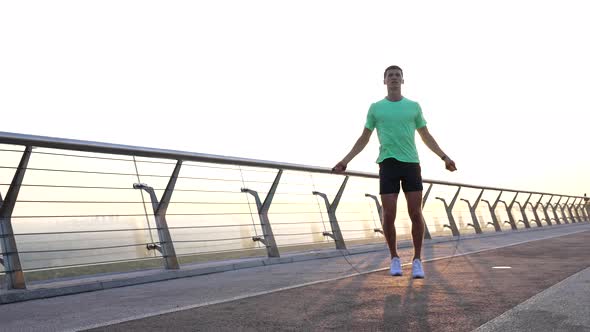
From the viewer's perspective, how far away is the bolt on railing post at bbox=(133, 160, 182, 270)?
619cm

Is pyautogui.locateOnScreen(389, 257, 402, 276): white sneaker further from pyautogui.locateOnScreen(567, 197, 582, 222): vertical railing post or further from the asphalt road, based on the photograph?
pyautogui.locateOnScreen(567, 197, 582, 222): vertical railing post

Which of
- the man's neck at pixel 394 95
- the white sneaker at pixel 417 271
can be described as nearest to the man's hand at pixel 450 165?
the man's neck at pixel 394 95

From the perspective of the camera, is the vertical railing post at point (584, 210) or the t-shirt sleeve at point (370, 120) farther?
the vertical railing post at point (584, 210)

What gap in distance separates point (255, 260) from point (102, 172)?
2053 millimetres

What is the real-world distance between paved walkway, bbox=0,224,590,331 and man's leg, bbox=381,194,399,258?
0.86ft

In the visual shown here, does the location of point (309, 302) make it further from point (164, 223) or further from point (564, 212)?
point (564, 212)

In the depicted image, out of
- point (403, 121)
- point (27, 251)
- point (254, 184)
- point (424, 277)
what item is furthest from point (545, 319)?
point (254, 184)

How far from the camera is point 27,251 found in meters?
4.79

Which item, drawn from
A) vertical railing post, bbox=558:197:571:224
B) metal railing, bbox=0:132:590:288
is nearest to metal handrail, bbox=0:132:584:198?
metal railing, bbox=0:132:590:288

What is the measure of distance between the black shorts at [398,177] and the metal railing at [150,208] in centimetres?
215

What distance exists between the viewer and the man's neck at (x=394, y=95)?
5.71 m

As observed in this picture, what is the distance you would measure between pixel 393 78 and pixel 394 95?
0.15 m

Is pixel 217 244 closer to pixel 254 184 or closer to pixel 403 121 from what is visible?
pixel 254 184

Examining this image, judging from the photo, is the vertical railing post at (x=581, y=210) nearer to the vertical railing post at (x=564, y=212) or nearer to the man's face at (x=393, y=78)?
the vertical railing post at (x=564, y=212)
